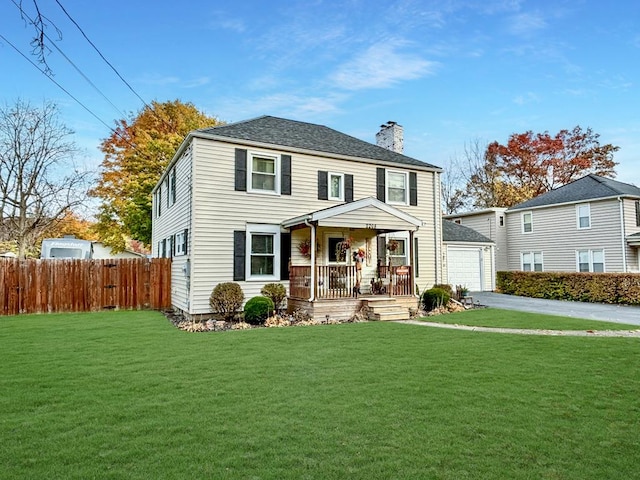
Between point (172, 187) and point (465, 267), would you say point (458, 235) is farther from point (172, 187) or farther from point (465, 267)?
point (172, 187)

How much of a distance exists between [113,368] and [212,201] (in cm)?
663

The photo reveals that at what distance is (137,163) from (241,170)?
1418 cm

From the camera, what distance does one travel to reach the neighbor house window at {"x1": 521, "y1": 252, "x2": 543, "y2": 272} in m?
22.7

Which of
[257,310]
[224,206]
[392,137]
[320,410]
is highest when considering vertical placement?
[392,137]

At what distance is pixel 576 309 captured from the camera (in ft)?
44.4

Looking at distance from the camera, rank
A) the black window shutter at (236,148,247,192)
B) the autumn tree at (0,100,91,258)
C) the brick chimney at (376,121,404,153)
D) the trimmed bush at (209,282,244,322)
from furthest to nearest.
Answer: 1. the autumn tree at (0,100,91,258)
2. the brick chimney at (376,121,404,153)
3. the black window shutter at (236,148,247,192)
4. the trimmed bush at (209,282,244,322)

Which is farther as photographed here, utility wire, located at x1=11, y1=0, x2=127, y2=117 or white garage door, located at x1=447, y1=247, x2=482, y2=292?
white garage door, located at x1=447, y1=247, x2=482, y2=292

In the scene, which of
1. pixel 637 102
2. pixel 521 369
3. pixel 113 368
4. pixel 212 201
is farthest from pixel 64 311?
pixel 637 102

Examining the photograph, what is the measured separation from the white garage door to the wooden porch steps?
9.15 meters

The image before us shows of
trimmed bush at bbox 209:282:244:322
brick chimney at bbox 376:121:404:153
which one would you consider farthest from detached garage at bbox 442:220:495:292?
trimmed bush at bbox 209:282:244:322

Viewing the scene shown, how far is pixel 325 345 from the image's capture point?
7.70 m

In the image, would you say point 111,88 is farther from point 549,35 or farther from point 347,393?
point 549,35

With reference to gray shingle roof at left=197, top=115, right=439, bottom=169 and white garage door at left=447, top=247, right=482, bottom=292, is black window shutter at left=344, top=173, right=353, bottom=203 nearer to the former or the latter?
gray shingle roof at left=197, top=115, right=439, bottom=169

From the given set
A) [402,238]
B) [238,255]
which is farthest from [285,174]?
[402,238]
